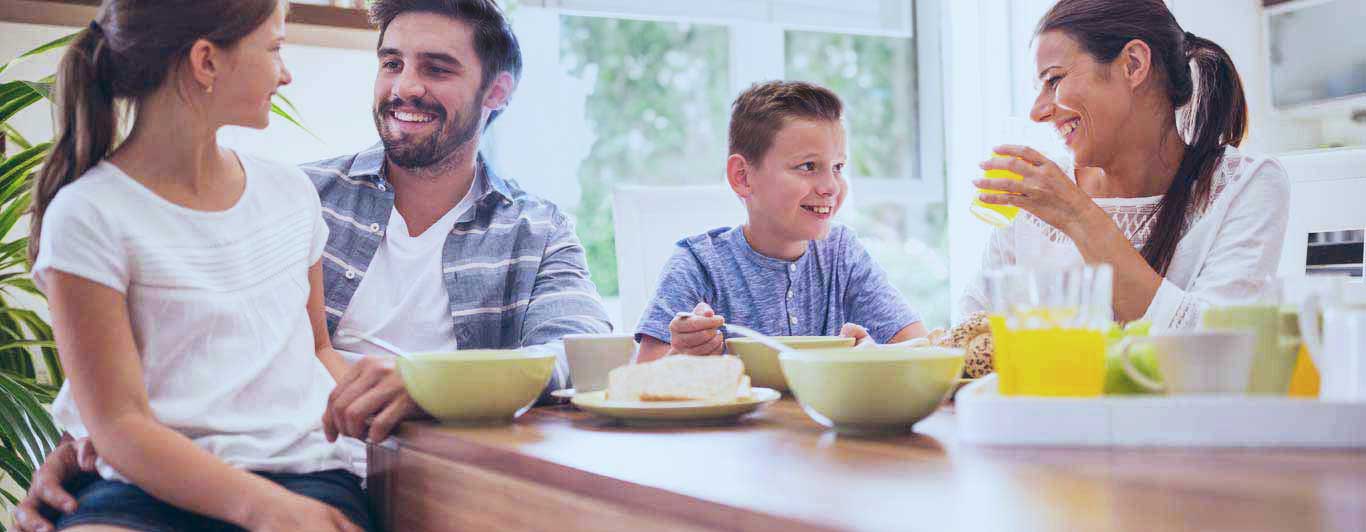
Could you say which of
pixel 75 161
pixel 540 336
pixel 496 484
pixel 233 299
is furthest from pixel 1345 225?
pixel 75 161

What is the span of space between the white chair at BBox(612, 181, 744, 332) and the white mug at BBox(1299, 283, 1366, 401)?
1478 mm

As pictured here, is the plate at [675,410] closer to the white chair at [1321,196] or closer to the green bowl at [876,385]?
the green bowl at [876,385]

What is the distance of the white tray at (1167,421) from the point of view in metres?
0.73

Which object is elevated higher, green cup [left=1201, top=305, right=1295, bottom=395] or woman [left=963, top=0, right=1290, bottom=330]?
woman [left=963, top=0, right=1290, bottom=330]

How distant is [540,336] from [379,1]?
661mm

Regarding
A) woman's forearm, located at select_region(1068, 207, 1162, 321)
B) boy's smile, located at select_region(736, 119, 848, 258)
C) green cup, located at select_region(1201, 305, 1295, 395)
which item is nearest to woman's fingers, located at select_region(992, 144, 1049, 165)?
woman's forearm, located at select_region(1068, 207, 1162, 321)

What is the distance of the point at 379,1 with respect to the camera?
1.88 metres

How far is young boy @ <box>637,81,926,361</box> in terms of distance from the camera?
2111mm

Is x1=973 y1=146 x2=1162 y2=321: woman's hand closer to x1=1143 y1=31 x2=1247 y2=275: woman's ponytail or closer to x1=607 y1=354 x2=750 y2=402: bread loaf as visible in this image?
x1=1143 y1=31 x2=1247 y2=275: woman's ponytail

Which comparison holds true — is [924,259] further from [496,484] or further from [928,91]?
[496,484]

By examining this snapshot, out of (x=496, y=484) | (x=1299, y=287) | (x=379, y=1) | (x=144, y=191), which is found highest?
(x=379, y=1)

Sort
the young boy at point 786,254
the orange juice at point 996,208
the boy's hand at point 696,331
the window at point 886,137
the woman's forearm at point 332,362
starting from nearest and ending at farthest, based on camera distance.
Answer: the woman's forearm at point 332,362 < the boy's hand at point 696,331 < the orange juice at point 996,208 < the young boy at point 786,254 < the window at point 886,137

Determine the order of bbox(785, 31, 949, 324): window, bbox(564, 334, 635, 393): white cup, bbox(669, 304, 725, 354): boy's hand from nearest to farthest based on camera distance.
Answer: bbox(564, 334, 635, 393): white cup < bbox(669, 304, 725, 354): boy's hand < bbox(785, 31, 949, 324): window

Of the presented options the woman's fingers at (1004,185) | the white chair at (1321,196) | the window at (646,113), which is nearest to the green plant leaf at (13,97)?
the woman's fingers at (1004,185)
